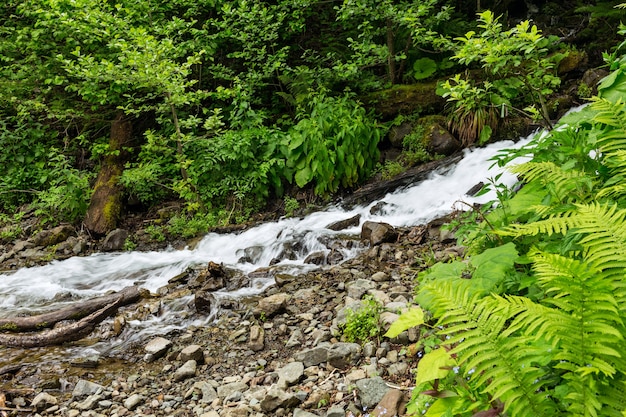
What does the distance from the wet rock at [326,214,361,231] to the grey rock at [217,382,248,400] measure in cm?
418

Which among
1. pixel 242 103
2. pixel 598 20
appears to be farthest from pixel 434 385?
pixel 598 20

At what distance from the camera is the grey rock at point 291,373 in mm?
3295

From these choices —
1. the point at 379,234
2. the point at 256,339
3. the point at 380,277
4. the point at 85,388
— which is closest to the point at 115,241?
the point at 85,388

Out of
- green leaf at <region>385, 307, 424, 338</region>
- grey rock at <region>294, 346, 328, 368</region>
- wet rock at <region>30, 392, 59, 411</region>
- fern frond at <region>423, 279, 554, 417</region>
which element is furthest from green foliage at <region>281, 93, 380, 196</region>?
fern frond at <region>423, 279, 554, 417</region>

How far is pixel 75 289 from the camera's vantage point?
→ 272 inches

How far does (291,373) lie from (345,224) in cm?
432

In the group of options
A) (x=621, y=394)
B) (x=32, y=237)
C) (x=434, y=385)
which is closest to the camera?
(x=621, y=394)

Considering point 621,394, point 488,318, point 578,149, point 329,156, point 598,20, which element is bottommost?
point 329,156

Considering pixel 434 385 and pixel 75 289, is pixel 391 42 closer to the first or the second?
pixel 75 289

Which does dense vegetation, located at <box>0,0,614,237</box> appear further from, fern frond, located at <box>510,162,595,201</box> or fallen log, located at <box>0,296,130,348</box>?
fern frond, located at <box>510,162,595,201</box>

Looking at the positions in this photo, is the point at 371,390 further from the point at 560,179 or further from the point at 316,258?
the point at 316,258

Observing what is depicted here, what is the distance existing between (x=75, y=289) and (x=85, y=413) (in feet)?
13.0

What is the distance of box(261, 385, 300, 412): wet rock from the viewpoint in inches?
118

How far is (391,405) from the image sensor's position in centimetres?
252
